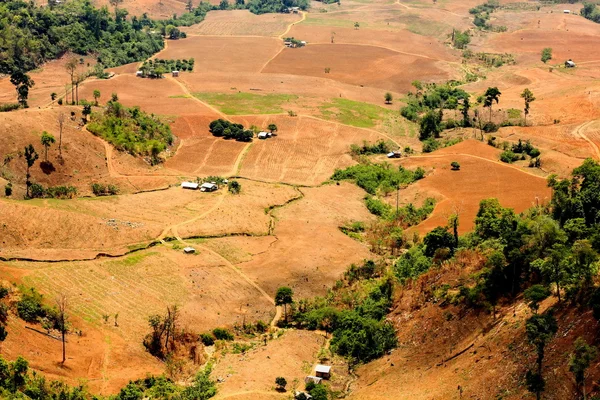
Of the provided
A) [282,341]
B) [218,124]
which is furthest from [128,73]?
[282,341]

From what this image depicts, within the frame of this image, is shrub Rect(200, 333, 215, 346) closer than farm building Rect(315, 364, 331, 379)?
No

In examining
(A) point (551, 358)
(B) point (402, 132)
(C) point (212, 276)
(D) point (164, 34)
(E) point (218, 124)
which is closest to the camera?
(A) point (551, 358)

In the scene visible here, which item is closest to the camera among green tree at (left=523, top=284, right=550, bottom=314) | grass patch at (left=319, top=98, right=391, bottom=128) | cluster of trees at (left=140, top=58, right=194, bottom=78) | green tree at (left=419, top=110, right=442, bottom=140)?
green tree at (left=523, top=284, right=550, bottom=314)

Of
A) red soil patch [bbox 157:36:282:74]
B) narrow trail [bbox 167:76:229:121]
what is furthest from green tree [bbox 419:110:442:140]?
red soil patch [bbox 157:36:282:74]

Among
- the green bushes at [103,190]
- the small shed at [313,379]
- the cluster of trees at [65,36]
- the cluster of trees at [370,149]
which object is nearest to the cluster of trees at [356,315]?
the small shed at [313,379]

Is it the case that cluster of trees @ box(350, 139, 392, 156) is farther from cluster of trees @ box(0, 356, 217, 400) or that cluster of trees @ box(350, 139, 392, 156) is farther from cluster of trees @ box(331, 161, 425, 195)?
cluster of trees @ box(0, 356, 217, 400)

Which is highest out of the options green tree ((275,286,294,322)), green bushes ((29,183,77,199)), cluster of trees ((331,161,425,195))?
green tree ((275,286,294,322))

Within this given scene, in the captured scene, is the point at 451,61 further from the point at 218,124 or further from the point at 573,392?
the point at 573,392

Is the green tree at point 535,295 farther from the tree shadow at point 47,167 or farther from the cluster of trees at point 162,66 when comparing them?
the cluster of trees at point 162,66
